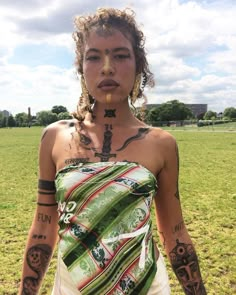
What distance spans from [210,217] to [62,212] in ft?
23.8

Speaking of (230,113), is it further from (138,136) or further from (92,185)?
(92,185)

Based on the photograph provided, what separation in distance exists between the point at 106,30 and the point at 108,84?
0.28 meters

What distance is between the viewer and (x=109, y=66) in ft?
5.83

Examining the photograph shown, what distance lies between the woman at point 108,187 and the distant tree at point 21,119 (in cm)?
13265

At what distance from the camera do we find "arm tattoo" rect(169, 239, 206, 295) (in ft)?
6.13

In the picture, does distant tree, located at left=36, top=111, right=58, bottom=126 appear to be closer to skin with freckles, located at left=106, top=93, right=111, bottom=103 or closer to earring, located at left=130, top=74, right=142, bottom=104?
earring, located at left=130, top=74, right=142, bottom=104

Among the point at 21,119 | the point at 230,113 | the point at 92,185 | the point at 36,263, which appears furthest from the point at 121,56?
the point at 21,119

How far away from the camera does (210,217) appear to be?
27.7ft

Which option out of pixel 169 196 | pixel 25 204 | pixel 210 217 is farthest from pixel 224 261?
pixel 25 204

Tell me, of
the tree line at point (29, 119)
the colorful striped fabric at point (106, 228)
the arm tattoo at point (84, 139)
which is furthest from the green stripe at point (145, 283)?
the tree line at point (29, 119)

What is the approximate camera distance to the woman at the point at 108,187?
1604 millimetres

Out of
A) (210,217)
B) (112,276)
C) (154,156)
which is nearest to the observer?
(112,276)

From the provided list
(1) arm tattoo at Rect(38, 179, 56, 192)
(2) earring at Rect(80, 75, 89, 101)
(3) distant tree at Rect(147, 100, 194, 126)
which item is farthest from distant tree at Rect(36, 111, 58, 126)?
(1) arm tattoo at Rect(38, 179, 56, 192)

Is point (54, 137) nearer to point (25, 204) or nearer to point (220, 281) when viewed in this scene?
point (220, 281)
